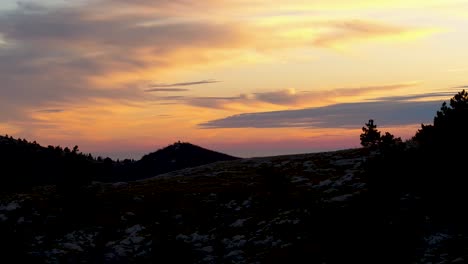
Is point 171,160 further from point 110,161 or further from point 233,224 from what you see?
point 233,224

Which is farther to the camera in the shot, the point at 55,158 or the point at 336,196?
the point at 55,158

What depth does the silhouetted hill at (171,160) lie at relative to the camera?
179 meters

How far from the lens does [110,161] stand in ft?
635

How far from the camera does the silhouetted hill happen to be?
588 ft

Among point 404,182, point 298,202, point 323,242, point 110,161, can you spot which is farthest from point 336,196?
point 110,161

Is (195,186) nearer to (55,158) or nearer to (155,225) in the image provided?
(155,225)

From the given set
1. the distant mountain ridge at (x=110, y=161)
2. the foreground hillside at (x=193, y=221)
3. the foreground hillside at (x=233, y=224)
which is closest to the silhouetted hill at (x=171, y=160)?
the distant mountain ridge at (x=110, y=161)

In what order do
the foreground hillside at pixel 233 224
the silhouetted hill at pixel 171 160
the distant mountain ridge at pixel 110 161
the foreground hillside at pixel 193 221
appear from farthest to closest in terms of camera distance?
the silhouetted hill at pixel 171 160, the distant mountain ridge at pixel 110 161, the foreground hillside at pixel 193 221, the foreground hillside at pixel 233 224

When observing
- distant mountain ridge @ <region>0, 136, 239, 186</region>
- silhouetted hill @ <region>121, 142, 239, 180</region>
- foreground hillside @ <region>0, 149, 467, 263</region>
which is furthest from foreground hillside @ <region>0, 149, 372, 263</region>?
silhouetted hill @ <region>121, 142, 239, 180</region>

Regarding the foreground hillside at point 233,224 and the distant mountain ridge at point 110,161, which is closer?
the foreground hillside at point 233,224

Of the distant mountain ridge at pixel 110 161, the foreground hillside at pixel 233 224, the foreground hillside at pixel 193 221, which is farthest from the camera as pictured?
the distant mountain ridge at pixel 110 161

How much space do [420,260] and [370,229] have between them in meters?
2.95

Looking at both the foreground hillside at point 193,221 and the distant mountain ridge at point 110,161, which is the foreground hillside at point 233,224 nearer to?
the foreground hillside at point 193,221

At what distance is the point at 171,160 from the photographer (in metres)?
189
